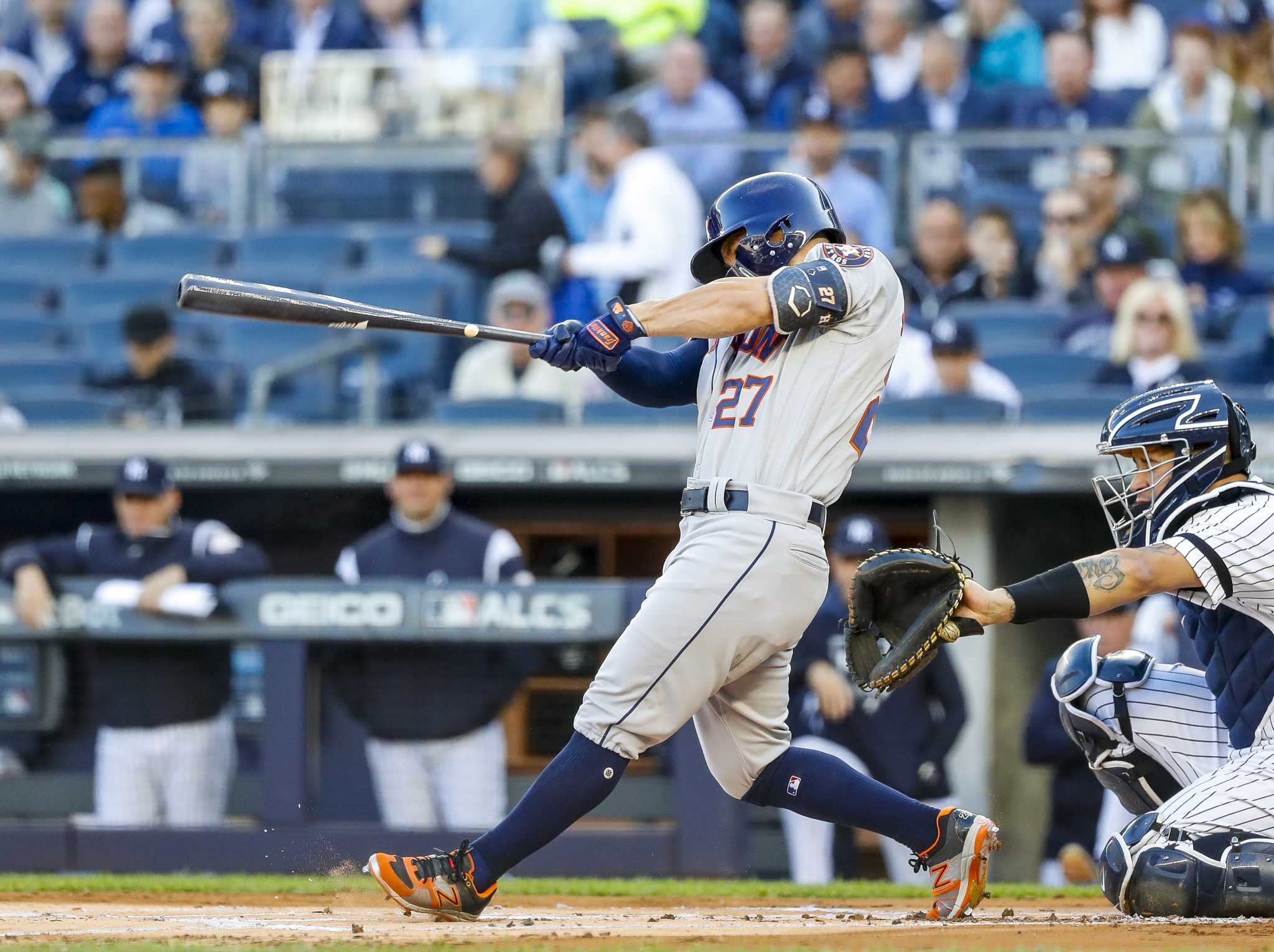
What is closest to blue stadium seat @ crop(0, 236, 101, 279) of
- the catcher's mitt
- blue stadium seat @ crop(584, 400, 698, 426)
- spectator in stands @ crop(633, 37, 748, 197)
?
spectator in stands @ crop(633, 37, 748, 197)

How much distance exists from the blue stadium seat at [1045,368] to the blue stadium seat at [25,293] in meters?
4.56

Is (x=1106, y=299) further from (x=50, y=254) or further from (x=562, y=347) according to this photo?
(x=50, y=254)

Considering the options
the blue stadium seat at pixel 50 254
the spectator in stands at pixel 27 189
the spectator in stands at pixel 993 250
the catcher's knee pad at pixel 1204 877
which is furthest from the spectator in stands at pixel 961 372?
the spectator in stands at pixel 27 189

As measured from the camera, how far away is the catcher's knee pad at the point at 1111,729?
4211mm

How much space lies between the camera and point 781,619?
372cm

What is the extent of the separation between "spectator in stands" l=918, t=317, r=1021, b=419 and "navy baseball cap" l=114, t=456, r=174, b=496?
3.00 metres

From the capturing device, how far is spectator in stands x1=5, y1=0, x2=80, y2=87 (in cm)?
1070

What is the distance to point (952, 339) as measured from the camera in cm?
712

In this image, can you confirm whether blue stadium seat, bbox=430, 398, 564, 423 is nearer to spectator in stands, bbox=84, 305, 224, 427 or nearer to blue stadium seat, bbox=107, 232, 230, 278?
spectator in stands, bbox=84, 305, 224, 427

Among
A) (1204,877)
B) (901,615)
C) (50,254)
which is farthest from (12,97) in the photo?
(1204,877)

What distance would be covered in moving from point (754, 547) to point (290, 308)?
50.9 inches

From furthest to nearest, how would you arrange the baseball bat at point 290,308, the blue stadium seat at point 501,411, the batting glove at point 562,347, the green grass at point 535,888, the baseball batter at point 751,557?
the blue stadium seat at point 501,411 < the green grass at point 535,888 < the baseball bat at point 290,308 < the batting glove at point 562,347 < the baseball batter at point 751,557

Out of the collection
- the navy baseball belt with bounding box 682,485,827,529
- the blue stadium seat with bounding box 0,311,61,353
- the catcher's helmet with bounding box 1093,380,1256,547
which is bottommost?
the navy baseball belt with bounding box 682,485,827,529

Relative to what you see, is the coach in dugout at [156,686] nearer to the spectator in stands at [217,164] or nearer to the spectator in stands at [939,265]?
the spectator in stands at [217,164]
